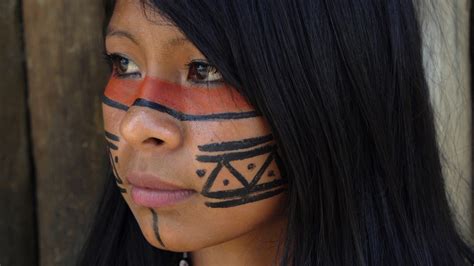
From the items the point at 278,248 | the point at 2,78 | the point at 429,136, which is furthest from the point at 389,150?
the point at 2,78

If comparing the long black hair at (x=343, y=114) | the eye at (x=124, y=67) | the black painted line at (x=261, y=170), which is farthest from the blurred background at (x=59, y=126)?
the black painted line at (x=261, y=170)

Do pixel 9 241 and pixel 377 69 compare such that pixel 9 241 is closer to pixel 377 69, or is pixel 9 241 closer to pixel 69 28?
pixel 69 28

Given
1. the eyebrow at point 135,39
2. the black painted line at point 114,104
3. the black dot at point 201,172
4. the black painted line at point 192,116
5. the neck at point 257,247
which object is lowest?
the neck at point 257,247

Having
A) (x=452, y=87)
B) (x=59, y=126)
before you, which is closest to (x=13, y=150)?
(x=59, y=126)

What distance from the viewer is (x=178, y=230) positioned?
3.97ft

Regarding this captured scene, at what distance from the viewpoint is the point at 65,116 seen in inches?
65.9

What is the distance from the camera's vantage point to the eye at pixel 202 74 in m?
1.17

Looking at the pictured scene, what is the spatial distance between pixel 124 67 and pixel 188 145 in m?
0.21

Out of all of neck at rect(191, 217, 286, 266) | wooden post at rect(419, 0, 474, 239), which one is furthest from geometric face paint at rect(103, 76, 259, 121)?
wooden post at rect(419, 0, 474, 239)

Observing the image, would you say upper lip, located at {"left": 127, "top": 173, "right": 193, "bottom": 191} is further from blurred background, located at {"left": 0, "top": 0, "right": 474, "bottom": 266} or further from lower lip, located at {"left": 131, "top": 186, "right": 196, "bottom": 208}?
blurred background, located at {"left": 0, "top": 0, "right": 474, "bottom": 266}

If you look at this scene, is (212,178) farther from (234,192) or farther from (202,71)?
(202,71)

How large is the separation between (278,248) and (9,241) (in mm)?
661

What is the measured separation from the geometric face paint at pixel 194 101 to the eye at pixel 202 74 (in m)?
0.01

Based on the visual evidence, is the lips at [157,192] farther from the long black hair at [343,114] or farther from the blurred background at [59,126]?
the blurred background at [59,126]
